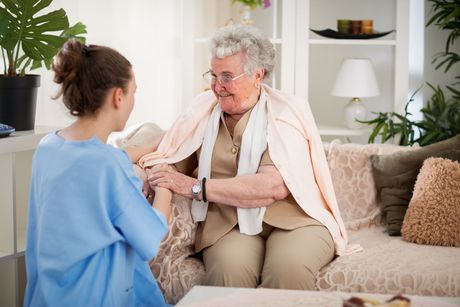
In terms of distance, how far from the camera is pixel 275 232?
2.97 metres

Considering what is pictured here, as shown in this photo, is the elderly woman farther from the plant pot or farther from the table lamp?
the table lamp

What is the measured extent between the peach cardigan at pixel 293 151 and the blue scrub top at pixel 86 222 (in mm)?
822

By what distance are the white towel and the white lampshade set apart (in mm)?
1384

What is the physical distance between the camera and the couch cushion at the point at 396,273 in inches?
110

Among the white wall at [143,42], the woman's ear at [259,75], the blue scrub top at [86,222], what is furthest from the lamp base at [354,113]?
the blue scrub top at [86,222]

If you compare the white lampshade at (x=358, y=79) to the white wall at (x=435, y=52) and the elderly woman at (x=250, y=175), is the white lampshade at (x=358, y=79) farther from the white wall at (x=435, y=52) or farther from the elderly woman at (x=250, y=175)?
the elderly woman at (x=250, y=175)

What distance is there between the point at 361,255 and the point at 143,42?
6.40 ft

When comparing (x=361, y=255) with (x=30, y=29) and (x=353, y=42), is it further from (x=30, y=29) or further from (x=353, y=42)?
(x=353, y=42)

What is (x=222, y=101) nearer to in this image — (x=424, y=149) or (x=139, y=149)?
(x=139, y=149)

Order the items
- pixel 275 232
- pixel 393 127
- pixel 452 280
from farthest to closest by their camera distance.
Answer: pixel 393 127
pixel 275 232
pixel 452 280

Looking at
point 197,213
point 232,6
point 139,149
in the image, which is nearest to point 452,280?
point 197,213

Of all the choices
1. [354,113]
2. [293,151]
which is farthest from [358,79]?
[293,151]

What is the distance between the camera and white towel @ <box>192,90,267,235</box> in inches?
116

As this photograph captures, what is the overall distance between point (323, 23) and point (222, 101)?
1.99m
